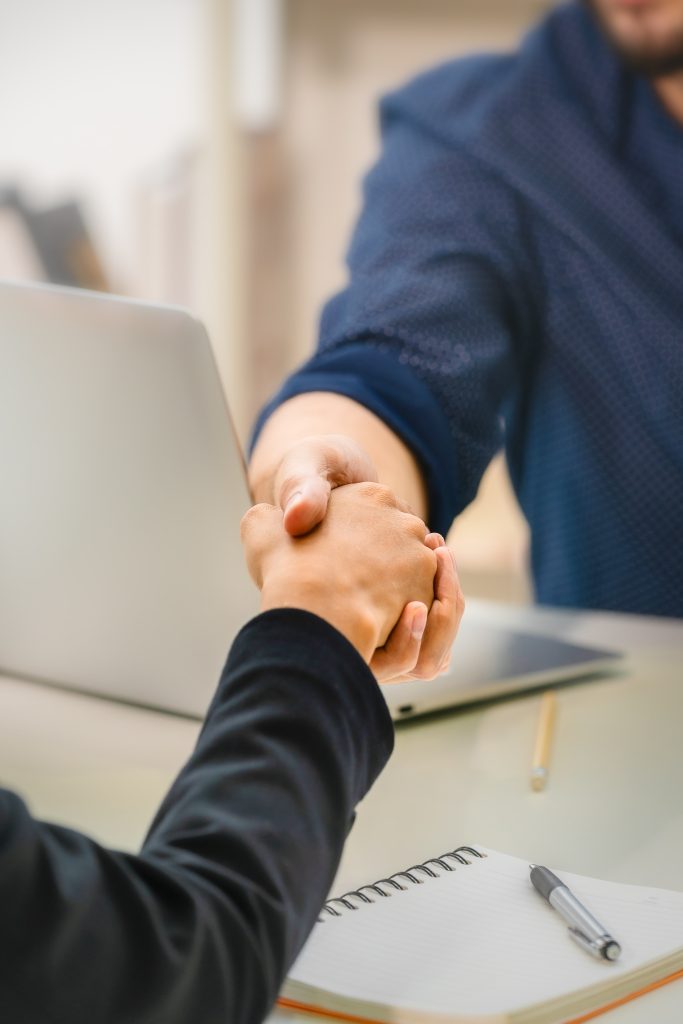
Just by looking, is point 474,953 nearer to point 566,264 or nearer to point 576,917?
point 576,917

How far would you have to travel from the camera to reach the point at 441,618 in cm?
42

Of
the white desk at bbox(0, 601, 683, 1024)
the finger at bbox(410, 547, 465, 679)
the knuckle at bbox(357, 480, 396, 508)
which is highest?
the knuckle at bbox(357, 480, 396, 508)

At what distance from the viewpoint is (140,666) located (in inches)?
22.7

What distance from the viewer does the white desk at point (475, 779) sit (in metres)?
0.45

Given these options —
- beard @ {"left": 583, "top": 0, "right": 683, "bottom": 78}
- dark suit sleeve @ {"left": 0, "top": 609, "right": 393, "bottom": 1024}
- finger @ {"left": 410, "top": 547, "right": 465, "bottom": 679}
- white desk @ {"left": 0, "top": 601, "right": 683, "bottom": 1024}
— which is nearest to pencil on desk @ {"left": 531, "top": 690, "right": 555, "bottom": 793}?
white desk @ {"left": 0, "top": 601, "right": 683, "bottom": 1024}

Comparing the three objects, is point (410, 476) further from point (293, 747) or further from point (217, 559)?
point (293, 747)

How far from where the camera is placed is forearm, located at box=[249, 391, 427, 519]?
600 millimetres

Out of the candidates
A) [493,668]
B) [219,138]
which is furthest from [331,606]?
[219,138]

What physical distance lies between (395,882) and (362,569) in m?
0.12

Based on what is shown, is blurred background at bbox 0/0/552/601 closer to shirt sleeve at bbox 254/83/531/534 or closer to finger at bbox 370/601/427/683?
shirt sleeve at bbox 254/83/531/534

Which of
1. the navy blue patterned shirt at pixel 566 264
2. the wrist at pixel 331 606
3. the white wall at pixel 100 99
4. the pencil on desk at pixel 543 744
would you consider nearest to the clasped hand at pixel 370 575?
the wrist at pixel 331 606

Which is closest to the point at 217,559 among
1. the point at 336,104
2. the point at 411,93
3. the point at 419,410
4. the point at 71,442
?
the point at 71,442

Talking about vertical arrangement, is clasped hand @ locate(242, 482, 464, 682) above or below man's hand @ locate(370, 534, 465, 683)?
above

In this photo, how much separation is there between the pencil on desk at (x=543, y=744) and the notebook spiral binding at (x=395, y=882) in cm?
9
